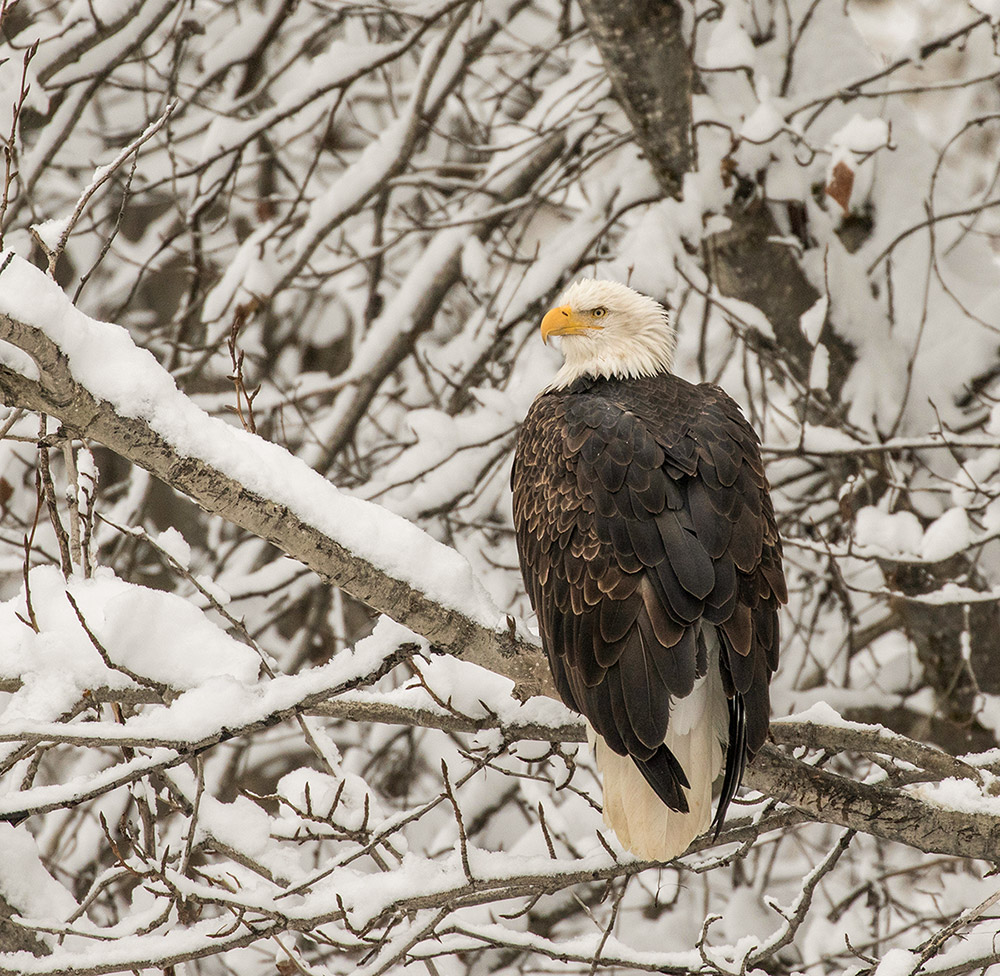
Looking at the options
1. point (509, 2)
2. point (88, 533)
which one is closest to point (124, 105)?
point (509, 2)

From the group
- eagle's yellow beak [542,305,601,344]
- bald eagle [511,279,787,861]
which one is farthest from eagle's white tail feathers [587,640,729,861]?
eagle's yellow beak [542,305,601,344]

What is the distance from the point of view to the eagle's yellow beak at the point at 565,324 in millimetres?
3449

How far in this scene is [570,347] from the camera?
3475 millimetres

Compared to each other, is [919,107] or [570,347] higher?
[919,107]

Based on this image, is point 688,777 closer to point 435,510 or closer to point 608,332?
point 608,332

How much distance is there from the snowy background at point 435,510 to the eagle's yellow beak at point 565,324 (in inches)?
19.8

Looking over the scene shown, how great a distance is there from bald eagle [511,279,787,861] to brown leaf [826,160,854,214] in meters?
1.22

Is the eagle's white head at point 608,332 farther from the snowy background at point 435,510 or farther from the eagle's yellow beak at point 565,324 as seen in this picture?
the snowy background at point 435,510

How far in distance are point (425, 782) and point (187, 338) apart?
10.0ft

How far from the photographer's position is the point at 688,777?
238 cm

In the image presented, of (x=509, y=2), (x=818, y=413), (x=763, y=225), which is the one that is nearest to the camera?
(x=763, y=225)

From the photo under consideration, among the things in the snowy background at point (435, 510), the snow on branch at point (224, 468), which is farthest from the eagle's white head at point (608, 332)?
the snow on branch at point (224, 468)

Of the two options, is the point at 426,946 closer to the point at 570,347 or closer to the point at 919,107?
the point at 570,347

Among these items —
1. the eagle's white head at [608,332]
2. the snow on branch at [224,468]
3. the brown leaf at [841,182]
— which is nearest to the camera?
the snow on branch at [224,468]
